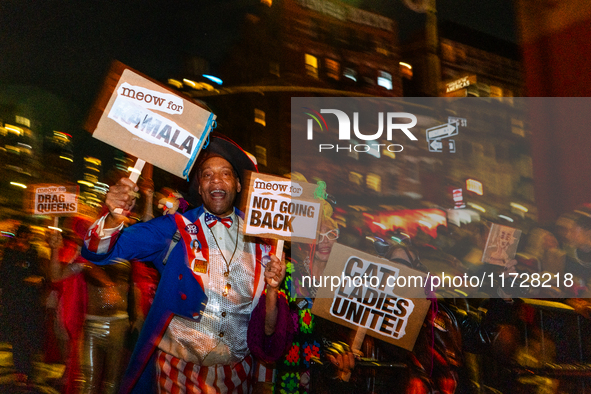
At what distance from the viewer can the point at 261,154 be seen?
13211 millimetres

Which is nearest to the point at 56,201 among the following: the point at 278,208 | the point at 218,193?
the point at 218,193

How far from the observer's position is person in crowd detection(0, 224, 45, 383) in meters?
4.80

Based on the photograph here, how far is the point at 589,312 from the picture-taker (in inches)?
129

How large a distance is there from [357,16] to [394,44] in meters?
1.55

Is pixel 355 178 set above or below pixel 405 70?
below

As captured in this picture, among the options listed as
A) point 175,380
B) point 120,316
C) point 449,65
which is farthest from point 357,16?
point 175,380

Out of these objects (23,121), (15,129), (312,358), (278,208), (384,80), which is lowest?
(312,358)

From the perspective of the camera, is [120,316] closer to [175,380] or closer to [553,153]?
[175,380]

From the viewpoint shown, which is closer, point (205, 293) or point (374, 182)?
→ point (205, 293)

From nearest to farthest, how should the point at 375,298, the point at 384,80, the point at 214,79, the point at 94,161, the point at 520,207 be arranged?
1. the point at 375,298
2. the point at 520,207
3. the point at 94,161
4. the point at 384,80
5. the point at 214,79

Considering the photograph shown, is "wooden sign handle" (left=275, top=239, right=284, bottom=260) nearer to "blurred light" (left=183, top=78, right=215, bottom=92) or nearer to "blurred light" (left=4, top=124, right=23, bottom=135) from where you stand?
"blurred light" (left=4, top=124, right=23, bottom=135)

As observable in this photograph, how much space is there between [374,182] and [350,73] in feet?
15.9

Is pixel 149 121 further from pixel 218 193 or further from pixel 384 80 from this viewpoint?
pixel 384 80

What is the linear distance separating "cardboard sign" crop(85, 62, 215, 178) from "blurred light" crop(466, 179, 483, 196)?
15.7 ft
